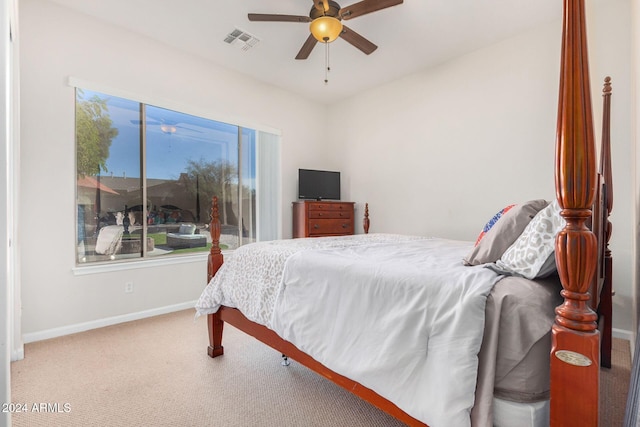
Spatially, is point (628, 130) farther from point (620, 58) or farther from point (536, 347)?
point (536, 347)

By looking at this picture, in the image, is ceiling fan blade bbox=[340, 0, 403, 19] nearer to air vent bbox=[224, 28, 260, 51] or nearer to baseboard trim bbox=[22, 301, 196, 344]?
air vent bbox=[224, 28, 260, 51]

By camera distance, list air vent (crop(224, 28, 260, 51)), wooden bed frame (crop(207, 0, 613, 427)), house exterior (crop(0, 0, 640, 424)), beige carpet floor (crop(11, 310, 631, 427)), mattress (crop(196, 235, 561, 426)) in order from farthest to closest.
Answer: air vent (crop(224, 28, 260, 51))
house exterior (crop(0, 0, 640, 424))
beige carpet floor (crop(11, 310, 631, 427))
mattress (crop(196, 235, 561, 426))
wooden bed frame (crop(207, 0, 613, 427))

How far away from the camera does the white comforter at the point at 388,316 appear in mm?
998

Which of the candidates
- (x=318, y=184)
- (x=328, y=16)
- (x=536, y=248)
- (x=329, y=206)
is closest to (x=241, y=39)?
(x=328, y=16)

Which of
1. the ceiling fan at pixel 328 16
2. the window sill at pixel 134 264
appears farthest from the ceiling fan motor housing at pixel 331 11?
the window sill at pixel 134 264

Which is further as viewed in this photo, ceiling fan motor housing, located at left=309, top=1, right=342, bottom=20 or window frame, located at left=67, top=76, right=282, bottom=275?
window frame, located at left=67, top=76, right=282, bottom=275

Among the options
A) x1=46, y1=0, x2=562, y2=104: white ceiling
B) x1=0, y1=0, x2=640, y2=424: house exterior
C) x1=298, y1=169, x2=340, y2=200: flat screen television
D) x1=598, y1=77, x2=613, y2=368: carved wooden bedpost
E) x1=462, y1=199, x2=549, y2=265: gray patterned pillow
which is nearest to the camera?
x1=462, y1=199, x2=549, y2=265: gray patterned pillow

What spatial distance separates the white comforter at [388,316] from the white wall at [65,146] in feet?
6.24

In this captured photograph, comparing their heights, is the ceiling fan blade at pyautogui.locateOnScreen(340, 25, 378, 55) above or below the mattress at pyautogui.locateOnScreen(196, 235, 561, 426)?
above

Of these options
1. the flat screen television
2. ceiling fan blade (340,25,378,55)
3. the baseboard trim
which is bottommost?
the baseboard trim

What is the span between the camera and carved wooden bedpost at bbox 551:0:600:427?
80cm

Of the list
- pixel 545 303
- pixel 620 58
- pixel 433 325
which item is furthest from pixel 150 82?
pixel 620 58

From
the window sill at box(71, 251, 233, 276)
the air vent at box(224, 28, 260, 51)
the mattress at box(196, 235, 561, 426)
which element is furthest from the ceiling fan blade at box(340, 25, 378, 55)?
the window sill at box(71, 251, 233, 276)

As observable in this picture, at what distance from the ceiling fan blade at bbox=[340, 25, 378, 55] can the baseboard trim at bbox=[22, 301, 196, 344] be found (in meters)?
3.14
